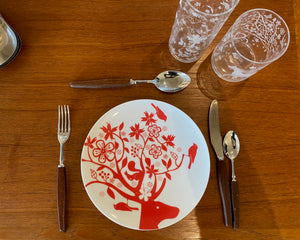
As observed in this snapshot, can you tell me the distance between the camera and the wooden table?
0.58 meters

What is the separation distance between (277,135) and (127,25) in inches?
21.5

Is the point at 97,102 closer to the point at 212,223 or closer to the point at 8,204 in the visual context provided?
the point at 8,204

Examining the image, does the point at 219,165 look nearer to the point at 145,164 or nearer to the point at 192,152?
the point at 192,152

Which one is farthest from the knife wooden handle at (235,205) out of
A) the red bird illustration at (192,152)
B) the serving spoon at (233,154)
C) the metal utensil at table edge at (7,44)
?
the metal utensil at table edge at (7,44)

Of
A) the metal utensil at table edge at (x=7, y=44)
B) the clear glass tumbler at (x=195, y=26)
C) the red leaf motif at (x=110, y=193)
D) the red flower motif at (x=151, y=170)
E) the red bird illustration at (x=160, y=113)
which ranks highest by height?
the clear glass tumbler at (x=195, y=26)

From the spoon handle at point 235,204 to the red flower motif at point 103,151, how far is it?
12.7 inches

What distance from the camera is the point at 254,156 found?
629 mm

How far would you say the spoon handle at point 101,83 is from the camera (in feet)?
2.08

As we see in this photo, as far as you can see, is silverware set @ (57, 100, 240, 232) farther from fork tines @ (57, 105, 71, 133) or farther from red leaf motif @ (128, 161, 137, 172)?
red leaf motif @ (128, 161, 137, 172)

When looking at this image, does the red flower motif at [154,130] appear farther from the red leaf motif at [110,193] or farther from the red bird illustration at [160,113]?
the red leaf motif at [110,193]

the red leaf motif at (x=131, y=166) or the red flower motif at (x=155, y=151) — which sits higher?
the red flower motif at (x=155, y=151)

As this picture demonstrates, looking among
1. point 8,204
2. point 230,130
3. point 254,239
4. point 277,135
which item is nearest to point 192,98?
point 230,130

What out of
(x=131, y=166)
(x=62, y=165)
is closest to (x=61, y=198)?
(x=62, y=165)

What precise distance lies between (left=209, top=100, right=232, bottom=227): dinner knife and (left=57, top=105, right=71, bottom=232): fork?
39cm
